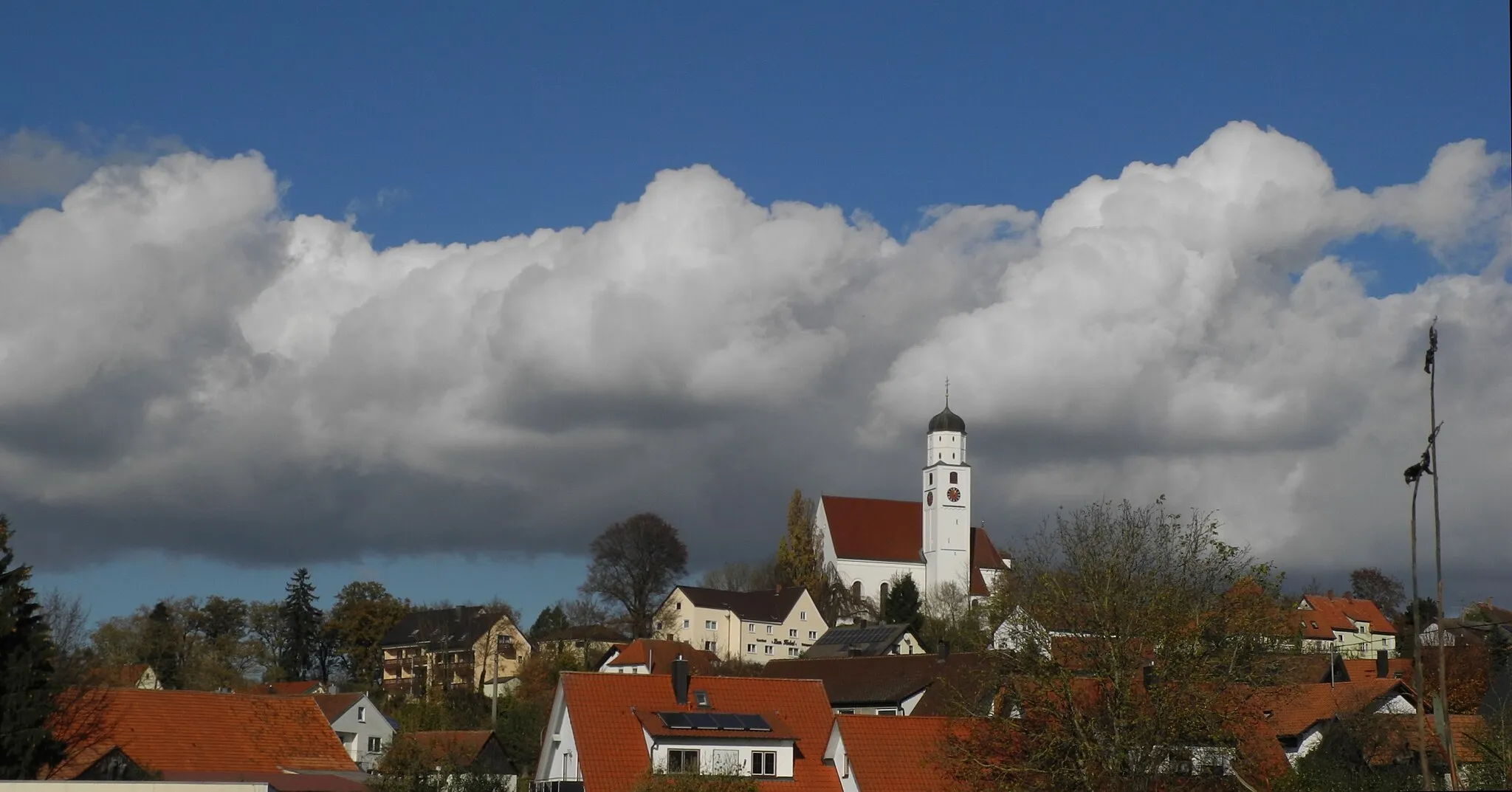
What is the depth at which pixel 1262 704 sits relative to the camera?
114ft

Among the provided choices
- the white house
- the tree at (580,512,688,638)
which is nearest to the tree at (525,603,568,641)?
the tree at (580,512,688,638)

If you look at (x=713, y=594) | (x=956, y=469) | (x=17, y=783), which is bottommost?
(x=17, y=783)

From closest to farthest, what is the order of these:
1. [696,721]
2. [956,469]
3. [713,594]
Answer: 1. [696,721]
2. [713,594]
3. [956,469]

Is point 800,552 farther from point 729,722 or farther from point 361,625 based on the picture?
point 729,722

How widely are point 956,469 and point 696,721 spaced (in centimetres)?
9839

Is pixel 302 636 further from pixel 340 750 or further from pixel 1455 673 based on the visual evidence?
pixel 1455 673

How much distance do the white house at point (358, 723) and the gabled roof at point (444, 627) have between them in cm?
3972

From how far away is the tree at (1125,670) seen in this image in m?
32.7

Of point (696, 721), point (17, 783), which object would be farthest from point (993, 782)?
point (17, 783)

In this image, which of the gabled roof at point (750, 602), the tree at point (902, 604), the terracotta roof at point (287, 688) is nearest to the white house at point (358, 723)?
the terracotta roof at point (287, 688)

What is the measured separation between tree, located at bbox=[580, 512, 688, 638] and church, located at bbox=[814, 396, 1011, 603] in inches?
841

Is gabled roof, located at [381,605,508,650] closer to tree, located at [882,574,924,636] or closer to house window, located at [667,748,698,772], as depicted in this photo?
tree, located at [882,574,924,636]

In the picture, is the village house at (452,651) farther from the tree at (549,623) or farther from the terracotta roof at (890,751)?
the terracotta roof at (890,751)

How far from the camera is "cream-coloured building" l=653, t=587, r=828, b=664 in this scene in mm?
126062
